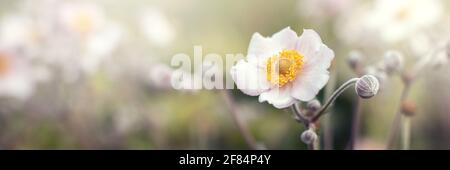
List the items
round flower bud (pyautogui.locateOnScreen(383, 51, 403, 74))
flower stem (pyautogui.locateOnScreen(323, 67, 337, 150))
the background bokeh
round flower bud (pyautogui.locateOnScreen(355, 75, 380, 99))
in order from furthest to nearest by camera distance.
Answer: the background bokeh < flower stem (pyautogui.locateOnScreen(323, 67, 337, 150)) < round flower bud (pyautogui.locateOnScreen(383, 51, 403, 74)) < round flower bud (pyautogui.locateOnScreen(355, 75, 380, 99))

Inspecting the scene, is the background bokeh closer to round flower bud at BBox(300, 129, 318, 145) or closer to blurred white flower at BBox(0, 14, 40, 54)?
blurred white flower at BBox(0, 14, 40, 54)

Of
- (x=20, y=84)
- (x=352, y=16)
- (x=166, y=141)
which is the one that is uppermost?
(x=352, y=16)

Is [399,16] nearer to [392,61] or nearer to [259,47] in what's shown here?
[392,61]

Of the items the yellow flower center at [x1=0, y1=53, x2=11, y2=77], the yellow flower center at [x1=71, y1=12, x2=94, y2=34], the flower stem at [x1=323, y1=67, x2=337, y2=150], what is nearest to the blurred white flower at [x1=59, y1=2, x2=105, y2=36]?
the yellow flower center at [x1=71, y1=12, x2=94, y2=34]

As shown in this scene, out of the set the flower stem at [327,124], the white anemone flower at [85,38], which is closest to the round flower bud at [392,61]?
the flower stem at [327,124]

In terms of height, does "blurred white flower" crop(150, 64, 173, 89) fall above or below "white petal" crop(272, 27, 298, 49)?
above

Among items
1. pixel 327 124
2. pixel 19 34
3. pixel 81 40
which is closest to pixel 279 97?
pixel 327 124
